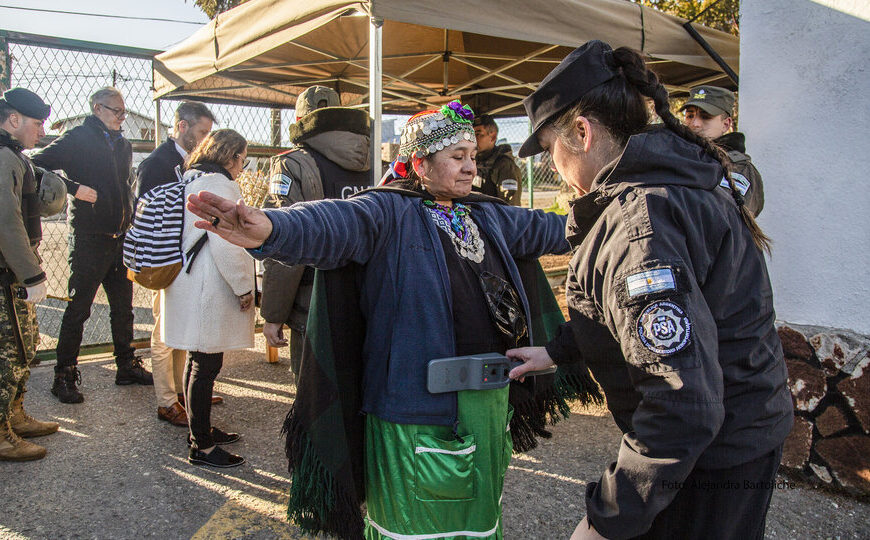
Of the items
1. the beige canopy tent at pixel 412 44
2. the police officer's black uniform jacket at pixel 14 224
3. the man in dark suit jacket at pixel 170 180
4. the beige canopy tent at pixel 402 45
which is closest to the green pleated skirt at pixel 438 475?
the beige canopy tent at pixel 402 45

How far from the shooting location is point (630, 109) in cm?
135

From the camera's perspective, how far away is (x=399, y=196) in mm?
2025

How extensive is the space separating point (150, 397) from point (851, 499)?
4.54m

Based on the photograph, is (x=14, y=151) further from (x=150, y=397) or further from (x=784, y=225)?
(x=784, y=225)

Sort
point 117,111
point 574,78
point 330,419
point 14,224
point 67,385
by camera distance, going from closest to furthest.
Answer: point 574,78 → point 330,419 → point 14,224 → point 67,385 → point 117,111

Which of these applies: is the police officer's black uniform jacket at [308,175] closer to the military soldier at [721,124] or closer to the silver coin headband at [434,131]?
the silver coin headband at [434,131]

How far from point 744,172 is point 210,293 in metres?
3.02

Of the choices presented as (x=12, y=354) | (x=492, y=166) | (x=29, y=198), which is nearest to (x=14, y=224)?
(x=29, y=198)

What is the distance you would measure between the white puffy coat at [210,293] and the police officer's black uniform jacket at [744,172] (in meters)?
2.73

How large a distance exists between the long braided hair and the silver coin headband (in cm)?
74

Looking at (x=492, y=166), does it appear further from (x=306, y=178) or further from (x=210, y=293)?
(x=210, y=293)

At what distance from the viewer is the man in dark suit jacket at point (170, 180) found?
3908 millimetres

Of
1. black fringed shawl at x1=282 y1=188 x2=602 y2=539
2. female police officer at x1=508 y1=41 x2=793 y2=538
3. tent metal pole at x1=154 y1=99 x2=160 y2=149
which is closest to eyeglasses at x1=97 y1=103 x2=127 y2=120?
tent metal pole at x1=154 y1=99 x2=160 y2=149

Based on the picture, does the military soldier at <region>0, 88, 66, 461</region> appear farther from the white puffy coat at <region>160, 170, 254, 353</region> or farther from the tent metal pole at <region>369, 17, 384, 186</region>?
the tent metal pole at <region>369, 17, 384, 186</region>
